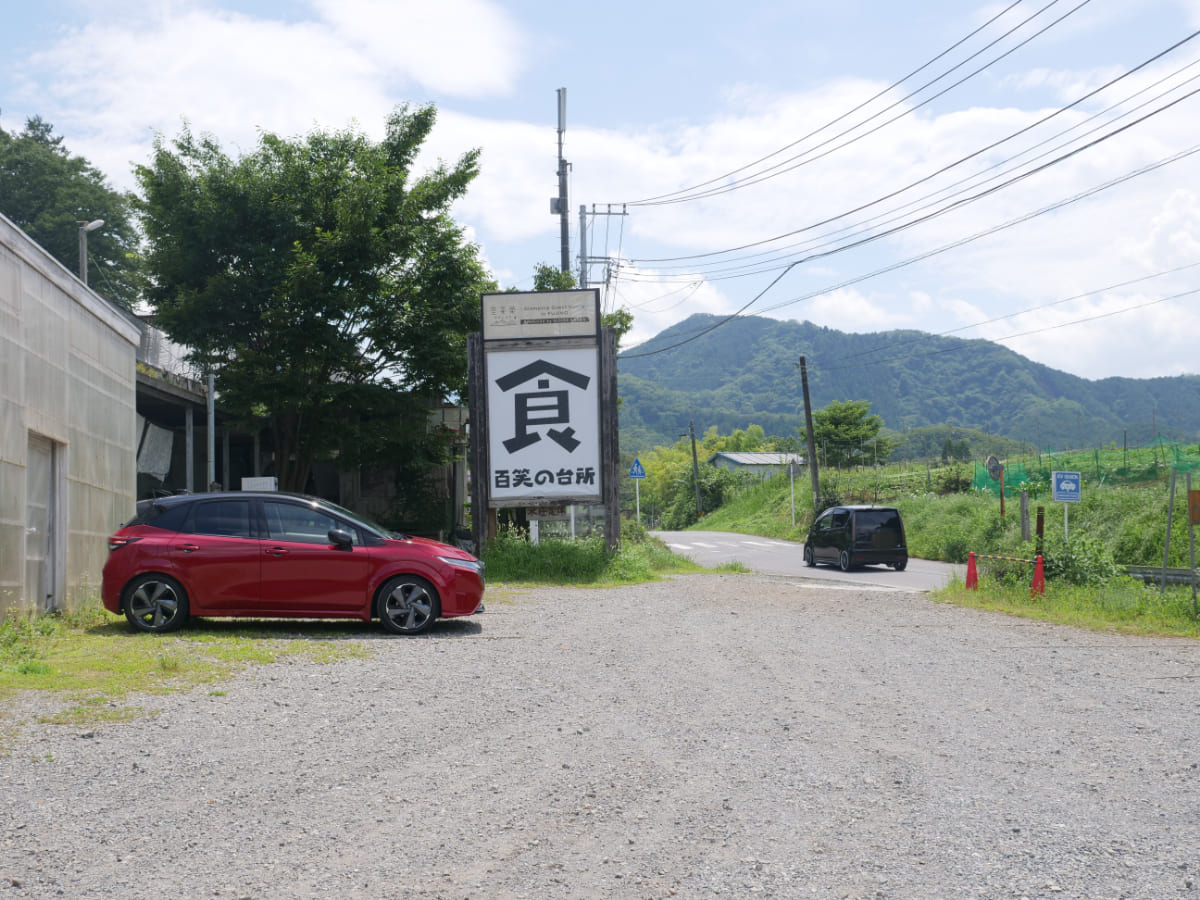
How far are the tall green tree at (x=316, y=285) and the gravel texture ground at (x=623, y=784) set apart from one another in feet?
49.9

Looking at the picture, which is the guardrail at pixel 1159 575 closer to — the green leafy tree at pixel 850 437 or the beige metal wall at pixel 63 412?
the beige metal wall at pixel 63 412

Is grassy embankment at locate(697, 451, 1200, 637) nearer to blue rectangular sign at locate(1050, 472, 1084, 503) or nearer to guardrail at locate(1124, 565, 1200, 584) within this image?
blue rectangular sign at locate(1050, 472, 1084, 503)

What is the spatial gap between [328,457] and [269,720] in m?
19.8

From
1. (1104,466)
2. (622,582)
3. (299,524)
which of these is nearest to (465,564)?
(299,524)

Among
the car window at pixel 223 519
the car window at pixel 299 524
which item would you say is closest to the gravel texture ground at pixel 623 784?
the car window at pixel 299 524

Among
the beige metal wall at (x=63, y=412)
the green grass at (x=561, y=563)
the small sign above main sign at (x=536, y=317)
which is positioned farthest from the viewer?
the small sign above main sign at (x=536, y=317)

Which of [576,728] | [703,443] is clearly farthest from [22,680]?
[703,443]

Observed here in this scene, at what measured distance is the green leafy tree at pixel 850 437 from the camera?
66938 mm

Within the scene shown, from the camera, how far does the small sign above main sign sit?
20.5 meters

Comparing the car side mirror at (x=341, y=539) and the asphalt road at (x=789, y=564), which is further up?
the car side mirror at (x=341, y=539)

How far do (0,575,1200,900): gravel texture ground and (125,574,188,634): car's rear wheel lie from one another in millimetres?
2650

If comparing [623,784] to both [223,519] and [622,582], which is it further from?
[622,582]

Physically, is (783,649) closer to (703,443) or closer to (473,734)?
(473,734)

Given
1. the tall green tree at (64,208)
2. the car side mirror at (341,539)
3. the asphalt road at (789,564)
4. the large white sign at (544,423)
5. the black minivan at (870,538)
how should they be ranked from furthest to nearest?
the tall green tree at (64,208)
the black minivan at (870,538)
the asphalt road at (789,564)
the large white sign at (544,423)
the car side mirror at (341,539)
